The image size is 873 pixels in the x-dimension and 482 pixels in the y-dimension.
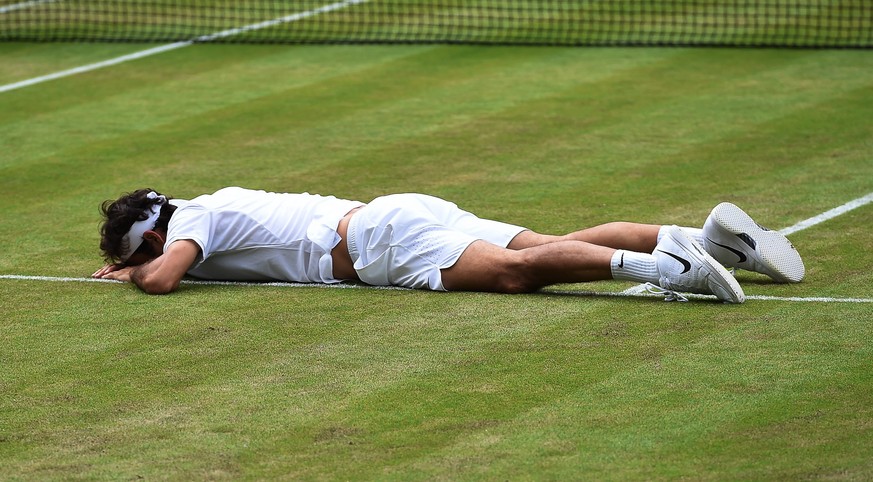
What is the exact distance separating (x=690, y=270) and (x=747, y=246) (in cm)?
60

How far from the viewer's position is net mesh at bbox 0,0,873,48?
17500 millimetres

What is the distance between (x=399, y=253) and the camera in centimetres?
816

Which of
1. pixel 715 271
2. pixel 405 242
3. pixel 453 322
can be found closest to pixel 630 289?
pixel 715 271

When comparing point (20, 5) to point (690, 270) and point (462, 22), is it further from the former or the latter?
point (690, 270)

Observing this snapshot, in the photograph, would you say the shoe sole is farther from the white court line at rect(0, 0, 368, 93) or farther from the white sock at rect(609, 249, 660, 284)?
the white court line at rect(0, 0, 368, 93)

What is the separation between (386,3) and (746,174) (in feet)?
33.5

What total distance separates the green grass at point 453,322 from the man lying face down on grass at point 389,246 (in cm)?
14

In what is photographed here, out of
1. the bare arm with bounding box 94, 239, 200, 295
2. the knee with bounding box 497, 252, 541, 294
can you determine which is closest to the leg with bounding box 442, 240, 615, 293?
the knee with bounding box 497, 252, 541, 294

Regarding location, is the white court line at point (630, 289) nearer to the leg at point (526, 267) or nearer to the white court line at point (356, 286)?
the white court line at point (356, 286)

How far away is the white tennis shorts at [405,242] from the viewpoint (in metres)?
8.10

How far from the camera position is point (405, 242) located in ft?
26.7

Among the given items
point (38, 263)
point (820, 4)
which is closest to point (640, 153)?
point (38, 263)

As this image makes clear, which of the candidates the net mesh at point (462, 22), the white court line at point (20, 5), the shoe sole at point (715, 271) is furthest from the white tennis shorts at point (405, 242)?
the white court line at point (20, 5)

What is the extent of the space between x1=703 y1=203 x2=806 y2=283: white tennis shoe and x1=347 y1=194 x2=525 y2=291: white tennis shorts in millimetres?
1319
